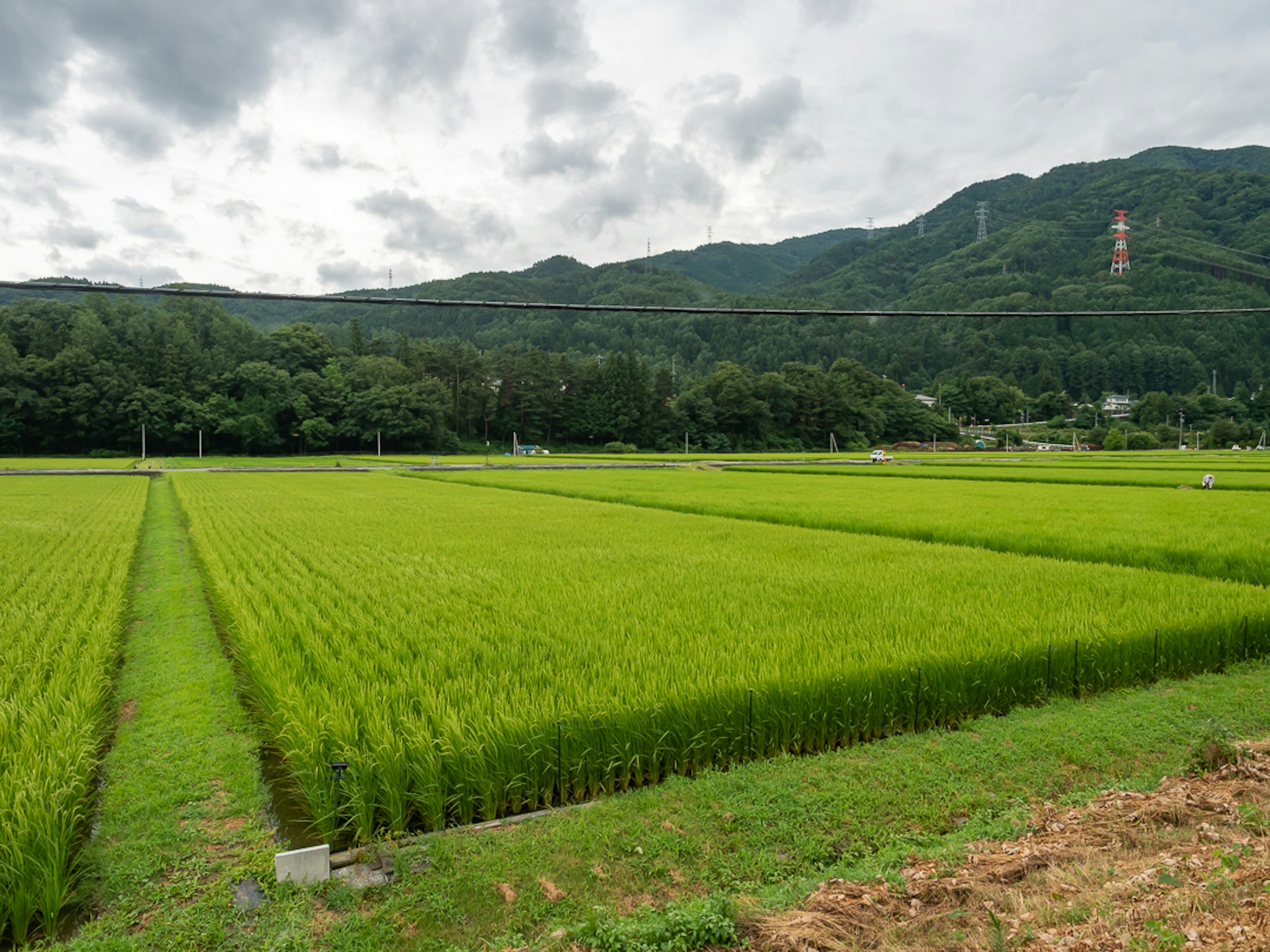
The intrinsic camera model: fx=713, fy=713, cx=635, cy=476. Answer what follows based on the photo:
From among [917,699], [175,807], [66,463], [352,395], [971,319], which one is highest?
[971,319]

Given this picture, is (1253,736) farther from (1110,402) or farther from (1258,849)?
(1110,402)

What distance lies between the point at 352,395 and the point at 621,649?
225 feet

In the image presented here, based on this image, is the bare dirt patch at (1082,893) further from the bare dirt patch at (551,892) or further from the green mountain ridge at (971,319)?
the green mountain ridge at (971,319)

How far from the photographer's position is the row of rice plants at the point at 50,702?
Result: 9.36 ft

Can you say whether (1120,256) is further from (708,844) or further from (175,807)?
(175,807)

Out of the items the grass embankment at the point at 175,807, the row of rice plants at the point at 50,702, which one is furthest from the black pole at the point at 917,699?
the row of rice plants at the point at 50,702

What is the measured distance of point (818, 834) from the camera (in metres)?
3.37

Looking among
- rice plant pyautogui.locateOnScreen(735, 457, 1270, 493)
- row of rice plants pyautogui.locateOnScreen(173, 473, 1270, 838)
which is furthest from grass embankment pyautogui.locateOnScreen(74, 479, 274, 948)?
rice plant pyautogui.locateOnScreen(735, 457, 1270, 493)

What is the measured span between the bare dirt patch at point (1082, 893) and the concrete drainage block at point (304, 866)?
1819 mm

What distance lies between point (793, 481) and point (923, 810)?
2484 cm

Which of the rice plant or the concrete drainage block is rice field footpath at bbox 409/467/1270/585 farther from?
the concrete drainage block

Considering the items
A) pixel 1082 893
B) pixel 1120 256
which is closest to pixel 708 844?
pixel 1082 893

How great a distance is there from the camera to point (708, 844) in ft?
10.8

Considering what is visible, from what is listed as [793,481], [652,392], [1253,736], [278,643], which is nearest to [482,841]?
[278,643]
